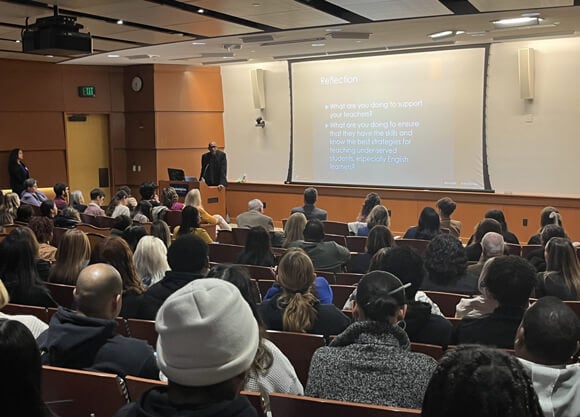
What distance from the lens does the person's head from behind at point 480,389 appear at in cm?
97

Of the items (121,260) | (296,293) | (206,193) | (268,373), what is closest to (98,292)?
(268,373)

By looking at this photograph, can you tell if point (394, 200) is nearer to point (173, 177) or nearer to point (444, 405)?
point (173, 177)

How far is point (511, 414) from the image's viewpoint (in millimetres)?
965

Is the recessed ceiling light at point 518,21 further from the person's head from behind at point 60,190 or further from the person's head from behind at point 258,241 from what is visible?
the person's head from behind at point 60,190

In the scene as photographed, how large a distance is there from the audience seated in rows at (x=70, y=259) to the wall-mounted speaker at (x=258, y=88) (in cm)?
918

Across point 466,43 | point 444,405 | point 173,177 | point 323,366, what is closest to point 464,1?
point 466,43

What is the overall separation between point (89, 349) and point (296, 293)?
1.30m

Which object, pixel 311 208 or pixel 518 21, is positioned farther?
pixel 311 208

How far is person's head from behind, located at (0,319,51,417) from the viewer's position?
1.41m

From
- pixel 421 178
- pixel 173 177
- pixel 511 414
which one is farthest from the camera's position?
pixel 173 177

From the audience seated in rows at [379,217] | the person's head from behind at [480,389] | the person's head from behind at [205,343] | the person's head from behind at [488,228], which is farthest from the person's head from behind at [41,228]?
the person's head from behind at [480,389]

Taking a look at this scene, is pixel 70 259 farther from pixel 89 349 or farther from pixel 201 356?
pixel 201 356

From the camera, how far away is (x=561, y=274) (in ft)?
13.9

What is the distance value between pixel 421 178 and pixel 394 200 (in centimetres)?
65
